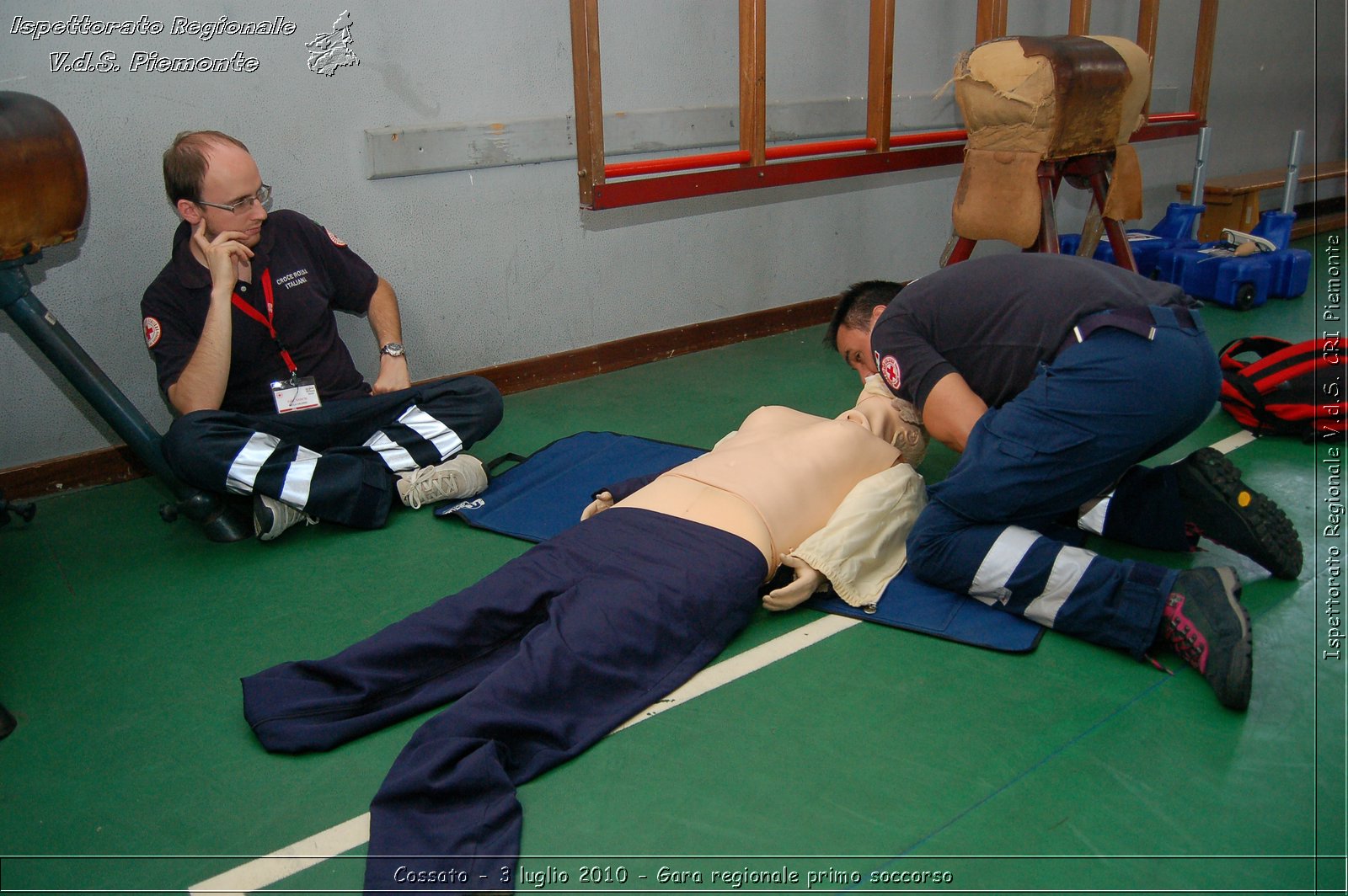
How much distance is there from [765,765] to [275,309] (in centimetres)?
200

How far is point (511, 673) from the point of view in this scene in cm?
172

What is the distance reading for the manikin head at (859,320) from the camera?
2.50 metres

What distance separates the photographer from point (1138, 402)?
6.52 ft

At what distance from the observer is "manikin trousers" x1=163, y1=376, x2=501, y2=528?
263cm

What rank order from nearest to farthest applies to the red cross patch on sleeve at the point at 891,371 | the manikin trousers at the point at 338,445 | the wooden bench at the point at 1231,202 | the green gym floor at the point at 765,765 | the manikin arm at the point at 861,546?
1. the green gym floor at the point at 765,765
2. the manikin arm at the point at 861,546
3. the red cross patch on sleeve at the point at 891,371
4. the manikin trousers at the point at 338,445
5. the wooden bench at the point at 1231,202

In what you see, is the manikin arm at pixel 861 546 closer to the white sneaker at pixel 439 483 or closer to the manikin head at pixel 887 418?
the manikin head at pixel 887 418

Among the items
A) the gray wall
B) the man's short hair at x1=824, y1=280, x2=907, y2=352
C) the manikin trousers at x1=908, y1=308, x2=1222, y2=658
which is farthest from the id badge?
the manikin trousers at x1=908, y1=308, x2=1222, y2=658

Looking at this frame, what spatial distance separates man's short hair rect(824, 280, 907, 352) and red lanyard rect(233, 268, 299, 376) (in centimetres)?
155

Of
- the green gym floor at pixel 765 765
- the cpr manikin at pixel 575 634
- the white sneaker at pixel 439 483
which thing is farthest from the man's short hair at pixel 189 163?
the cpr manikin at pixel 575 634

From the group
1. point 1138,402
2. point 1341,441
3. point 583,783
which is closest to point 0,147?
point 583,783

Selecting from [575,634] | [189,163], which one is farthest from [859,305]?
[189,163]

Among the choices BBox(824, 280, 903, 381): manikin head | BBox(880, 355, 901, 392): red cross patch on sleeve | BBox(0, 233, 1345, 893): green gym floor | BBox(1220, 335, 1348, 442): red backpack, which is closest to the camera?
BBox(0, 233, 1345, 893): green gym floor

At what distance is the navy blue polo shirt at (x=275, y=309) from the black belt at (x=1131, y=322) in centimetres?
206

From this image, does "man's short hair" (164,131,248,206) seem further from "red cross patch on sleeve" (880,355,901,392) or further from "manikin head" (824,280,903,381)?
"red cross patch on sleeve" (880,355,901,392)
